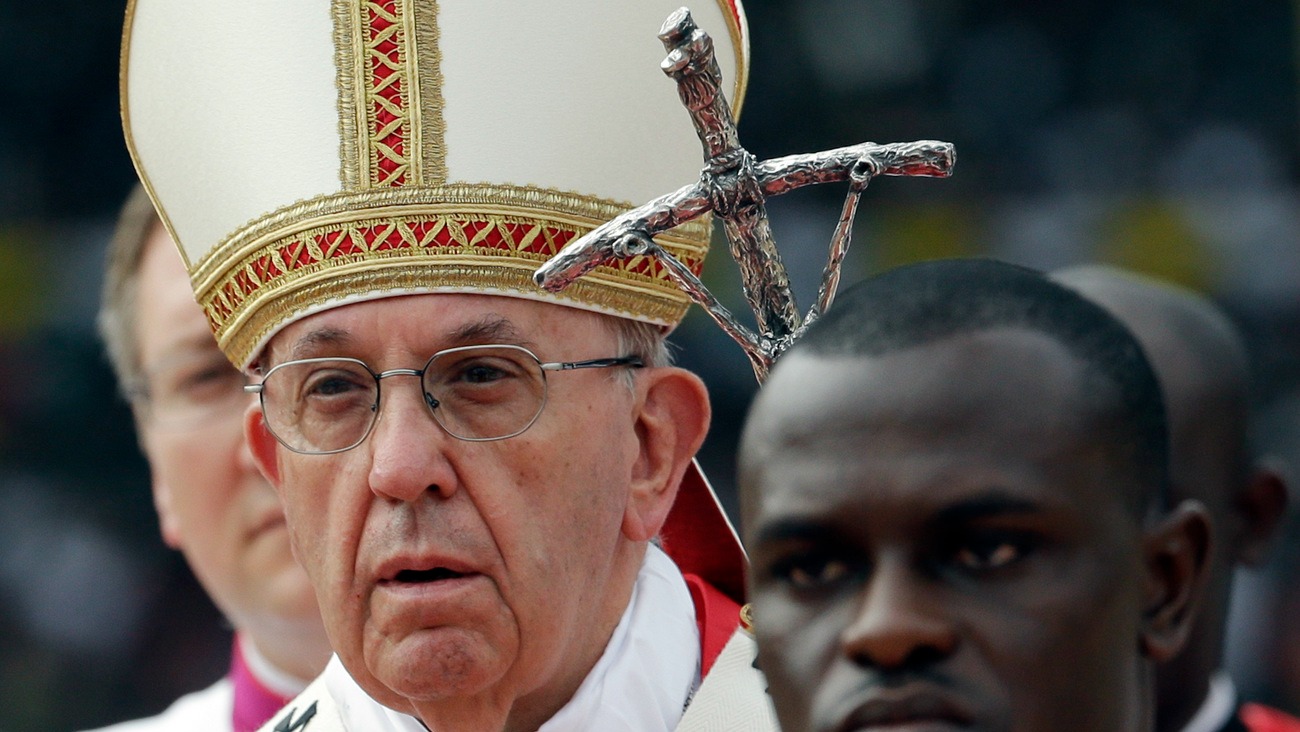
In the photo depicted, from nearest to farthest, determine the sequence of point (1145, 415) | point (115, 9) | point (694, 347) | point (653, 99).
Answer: point (1145, 415) → point (653, 99) → point (694, 347) → point (115, 9)

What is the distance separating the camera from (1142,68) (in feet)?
32.7

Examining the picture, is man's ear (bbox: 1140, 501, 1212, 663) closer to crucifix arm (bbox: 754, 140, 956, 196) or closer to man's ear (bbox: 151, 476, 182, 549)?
crucifix arm (bbox: 754, 140, 956, 196)

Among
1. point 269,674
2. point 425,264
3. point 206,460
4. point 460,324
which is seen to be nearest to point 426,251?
point 425,264

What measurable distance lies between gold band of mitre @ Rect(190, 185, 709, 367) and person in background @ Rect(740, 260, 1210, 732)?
1.28m

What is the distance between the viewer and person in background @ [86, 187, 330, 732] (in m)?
5.14

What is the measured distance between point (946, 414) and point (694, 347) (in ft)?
24.3

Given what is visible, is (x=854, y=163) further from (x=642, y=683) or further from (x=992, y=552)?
(x=642, y=683)

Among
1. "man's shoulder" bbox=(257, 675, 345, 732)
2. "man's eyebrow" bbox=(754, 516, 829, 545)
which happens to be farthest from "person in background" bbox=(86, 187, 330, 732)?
→ "man's eyebrow" bbox=(754, 516, 829, 545)

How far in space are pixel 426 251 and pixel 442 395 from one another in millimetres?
230

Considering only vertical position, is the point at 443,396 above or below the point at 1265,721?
above

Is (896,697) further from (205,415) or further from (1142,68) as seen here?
(1142,68)

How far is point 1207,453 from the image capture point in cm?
303

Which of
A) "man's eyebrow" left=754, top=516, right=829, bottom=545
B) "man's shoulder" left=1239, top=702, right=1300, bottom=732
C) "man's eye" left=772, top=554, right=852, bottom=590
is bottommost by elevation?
"man's shoulder" left=1239, top=702, right=1300, bottom=732

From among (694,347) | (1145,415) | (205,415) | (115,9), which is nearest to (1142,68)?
(694,347)
